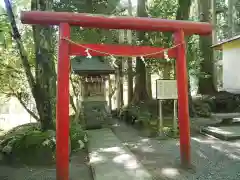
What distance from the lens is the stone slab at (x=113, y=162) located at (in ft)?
17.1

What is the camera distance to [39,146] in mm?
6680

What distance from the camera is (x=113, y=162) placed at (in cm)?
620

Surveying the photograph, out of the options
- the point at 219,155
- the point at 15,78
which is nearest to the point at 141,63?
the point at 15,78

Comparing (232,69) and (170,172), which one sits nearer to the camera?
(170,172)

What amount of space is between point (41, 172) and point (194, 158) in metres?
3.69

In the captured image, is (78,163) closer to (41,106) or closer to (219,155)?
(41,106)

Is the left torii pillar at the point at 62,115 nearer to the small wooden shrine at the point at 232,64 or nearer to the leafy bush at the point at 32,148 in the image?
the leafy bush at the point at 32,148

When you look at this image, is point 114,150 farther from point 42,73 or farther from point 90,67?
point 90,67

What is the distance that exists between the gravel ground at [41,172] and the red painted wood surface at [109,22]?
3080 mm

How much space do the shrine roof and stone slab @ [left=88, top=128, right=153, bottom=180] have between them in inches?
126

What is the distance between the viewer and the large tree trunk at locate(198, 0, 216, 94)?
17.3 metres

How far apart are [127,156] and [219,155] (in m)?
2.46

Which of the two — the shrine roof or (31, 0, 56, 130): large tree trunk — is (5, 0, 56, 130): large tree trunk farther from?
the shrine roof

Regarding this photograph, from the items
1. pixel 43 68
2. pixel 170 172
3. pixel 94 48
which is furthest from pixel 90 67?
pixel 170 172
